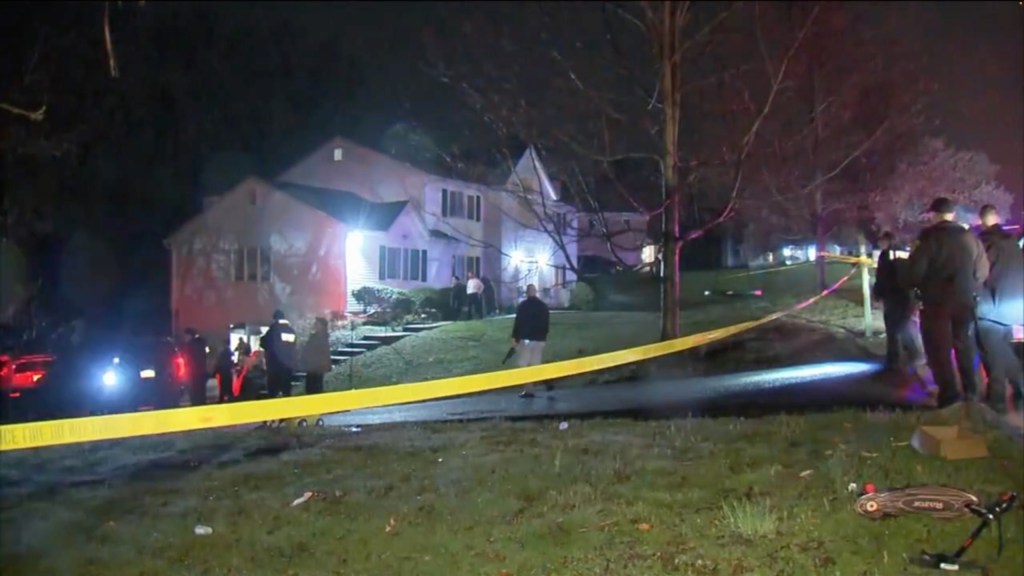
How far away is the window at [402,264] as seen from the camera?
105ft

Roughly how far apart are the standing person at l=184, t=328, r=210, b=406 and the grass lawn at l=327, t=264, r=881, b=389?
3.21m

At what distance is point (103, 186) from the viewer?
41781mm

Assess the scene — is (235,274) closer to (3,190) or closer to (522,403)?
(3,190)

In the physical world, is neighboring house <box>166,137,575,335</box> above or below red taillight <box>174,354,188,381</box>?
above

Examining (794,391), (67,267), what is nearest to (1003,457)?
(794,391)

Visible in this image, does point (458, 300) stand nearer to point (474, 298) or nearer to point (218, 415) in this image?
point (474, 298)

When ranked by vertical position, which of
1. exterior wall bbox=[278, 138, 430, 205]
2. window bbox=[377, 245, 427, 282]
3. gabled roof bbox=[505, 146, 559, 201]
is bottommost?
window bbox=[377, 245, 427, 282]

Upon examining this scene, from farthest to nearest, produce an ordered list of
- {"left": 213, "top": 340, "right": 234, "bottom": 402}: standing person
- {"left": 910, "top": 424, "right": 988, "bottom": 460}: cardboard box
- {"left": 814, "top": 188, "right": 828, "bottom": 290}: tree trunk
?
1. {"left": 814, "top": 188, "right": 828, "bottom": 290}: tree trunk
2. {"left": 213, "top": 340, "right": 234, "bottom": 402}: standing person
3. {"left": 910, "top": 424, "right": 988, "bottom": 460}: cardboard box

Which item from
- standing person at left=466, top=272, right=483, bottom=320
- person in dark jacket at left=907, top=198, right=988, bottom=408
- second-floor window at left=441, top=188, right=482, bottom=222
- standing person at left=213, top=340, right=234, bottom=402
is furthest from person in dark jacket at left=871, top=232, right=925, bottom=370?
second-floor window at left=441, top=188, right=482, bottom=222

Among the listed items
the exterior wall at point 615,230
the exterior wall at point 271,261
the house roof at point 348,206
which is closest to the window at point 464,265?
the house roof at point 348,206

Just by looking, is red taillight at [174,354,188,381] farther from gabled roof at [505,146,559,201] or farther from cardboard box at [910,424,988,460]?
cardboard box at [910,424,988,460]

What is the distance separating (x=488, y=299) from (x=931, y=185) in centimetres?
1265

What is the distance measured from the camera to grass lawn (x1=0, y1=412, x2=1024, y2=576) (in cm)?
535

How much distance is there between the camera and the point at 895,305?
37.2 feet
